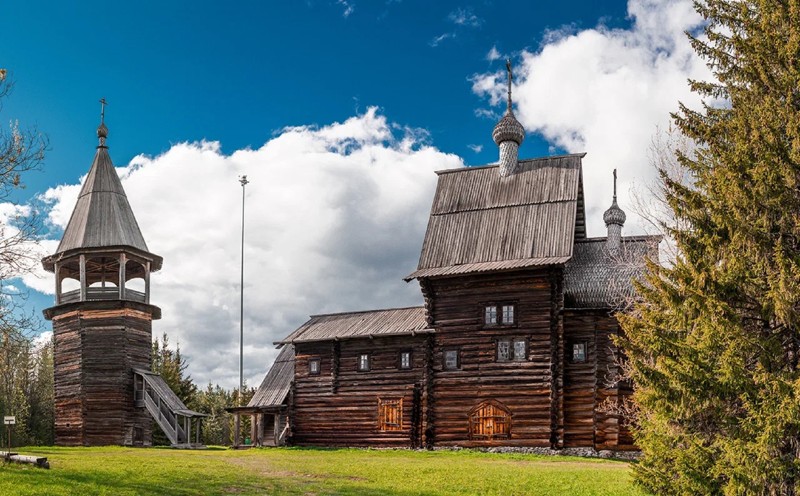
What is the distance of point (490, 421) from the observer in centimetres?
3375

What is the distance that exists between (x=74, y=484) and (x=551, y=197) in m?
24.8

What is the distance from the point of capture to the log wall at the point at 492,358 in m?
33.0

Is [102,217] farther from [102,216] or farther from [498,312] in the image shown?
[498,312]

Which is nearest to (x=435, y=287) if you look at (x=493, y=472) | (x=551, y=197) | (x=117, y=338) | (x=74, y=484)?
(x=551, y=197)

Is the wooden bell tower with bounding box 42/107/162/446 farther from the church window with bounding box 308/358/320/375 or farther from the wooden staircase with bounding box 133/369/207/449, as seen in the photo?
the church window with bounding box 308/358/320/375

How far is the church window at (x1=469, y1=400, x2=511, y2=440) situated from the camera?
110 feet

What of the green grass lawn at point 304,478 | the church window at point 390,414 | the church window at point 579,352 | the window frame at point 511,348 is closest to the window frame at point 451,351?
the window frame at point 511,348

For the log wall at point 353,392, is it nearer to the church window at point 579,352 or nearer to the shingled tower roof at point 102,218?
the church window at point 579,352

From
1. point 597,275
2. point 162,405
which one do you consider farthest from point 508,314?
point 162,405

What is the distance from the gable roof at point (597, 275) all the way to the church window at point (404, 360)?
7.50m

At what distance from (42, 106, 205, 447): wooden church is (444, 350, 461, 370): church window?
13.9 metres

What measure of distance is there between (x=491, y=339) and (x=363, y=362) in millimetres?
6746

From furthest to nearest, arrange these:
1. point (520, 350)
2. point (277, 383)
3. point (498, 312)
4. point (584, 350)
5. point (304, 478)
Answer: point (277, 383)
point (498, 312)
point (520, 350)
point (584, 350)
point (304, 478)

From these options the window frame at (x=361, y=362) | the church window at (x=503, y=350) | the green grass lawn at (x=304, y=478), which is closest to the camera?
the green grass lawn at (x=304, y=478)
